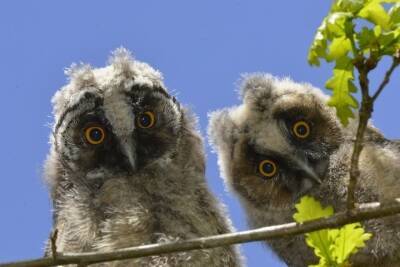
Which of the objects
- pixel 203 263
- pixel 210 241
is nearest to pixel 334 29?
pixel 210 241

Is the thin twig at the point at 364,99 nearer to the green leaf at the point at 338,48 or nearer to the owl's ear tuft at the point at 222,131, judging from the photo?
the green leaf at the point at 338,48

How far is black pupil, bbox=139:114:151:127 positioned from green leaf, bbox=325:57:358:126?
3.03 meters

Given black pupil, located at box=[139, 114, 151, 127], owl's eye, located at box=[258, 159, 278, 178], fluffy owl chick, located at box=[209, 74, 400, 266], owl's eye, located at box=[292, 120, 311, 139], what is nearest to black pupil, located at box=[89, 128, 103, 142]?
black pupil, located at box=[139, 114, 151, 127]

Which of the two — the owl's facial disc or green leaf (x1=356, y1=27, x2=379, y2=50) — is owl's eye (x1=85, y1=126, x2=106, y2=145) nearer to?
the owl's facial disc

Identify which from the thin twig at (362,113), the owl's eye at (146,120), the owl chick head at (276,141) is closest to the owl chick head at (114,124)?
the owl's eye at (146,120)

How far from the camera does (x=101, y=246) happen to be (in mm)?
4820

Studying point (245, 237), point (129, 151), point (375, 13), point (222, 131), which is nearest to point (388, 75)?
point (375, 13)

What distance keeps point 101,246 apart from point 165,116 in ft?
4.39

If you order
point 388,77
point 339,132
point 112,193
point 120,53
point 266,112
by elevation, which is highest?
point 120,53

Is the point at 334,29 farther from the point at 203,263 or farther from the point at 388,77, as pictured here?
the point at 203,263

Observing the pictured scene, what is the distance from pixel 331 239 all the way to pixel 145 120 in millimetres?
3094

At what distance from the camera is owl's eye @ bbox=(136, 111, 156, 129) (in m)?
5.68

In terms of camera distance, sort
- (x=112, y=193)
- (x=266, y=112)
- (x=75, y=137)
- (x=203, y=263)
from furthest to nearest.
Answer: (x=266, y=112) < (x=75, y=137) < (x=112, y=193) < (x=203, y=263)

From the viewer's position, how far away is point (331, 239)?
2.80 metres
